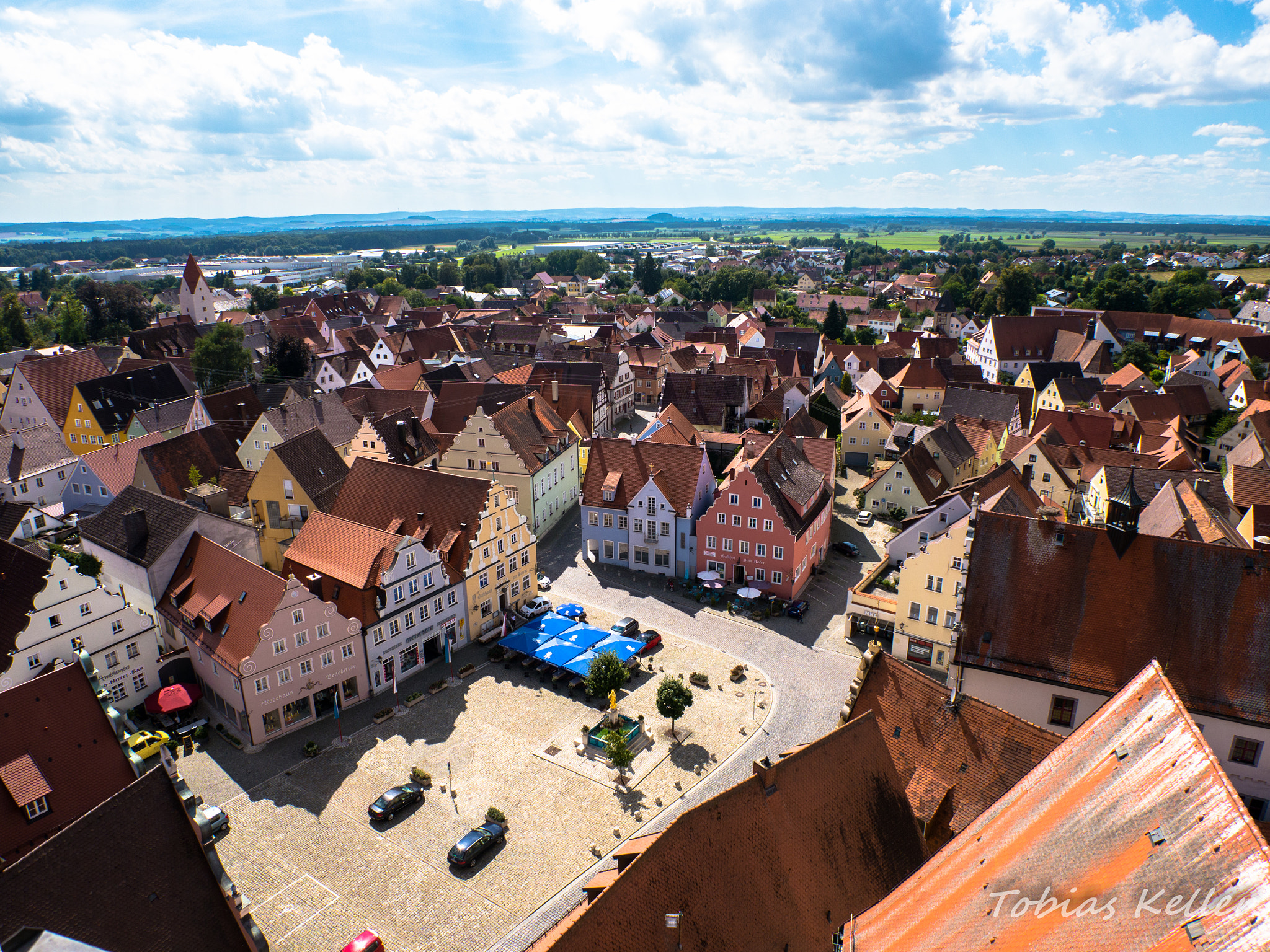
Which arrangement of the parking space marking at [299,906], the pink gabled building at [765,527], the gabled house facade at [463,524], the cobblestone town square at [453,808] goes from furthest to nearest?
the pink gabled building at [765,527]
the gabled house facade at [463,524]
the cobblestone town square at [453,808]
the parking space marking at [299,906]

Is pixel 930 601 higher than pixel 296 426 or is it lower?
lower

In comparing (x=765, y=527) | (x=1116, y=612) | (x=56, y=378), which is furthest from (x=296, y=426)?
(x=1116, y=612)

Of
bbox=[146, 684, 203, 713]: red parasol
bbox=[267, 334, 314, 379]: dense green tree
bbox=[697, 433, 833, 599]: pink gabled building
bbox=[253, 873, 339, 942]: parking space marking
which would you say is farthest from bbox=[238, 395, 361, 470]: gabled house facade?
bbox=[253, 873, 339, 942]: parking space marking

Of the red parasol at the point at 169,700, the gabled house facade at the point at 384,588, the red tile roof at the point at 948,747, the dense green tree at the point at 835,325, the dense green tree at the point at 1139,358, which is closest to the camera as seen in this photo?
the red tile roof at the point at 948,747

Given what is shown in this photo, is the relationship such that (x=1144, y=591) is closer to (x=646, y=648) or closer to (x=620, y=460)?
(x=646, y=648)

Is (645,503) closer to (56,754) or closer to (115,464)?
(56,754)

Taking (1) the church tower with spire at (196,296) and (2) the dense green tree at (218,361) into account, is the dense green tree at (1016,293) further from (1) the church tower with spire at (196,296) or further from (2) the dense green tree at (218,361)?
(1) the church tower with spire at (196,296)

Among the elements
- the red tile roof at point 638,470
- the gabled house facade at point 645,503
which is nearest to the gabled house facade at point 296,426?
the red tile roof at point 638,470
